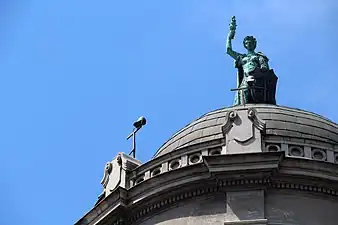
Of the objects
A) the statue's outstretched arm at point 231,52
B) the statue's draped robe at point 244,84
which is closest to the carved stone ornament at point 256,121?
the statue's draped robe at point 244,84

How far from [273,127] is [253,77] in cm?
404

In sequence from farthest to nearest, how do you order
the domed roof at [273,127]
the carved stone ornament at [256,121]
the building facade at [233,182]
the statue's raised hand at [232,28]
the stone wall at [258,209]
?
1. the statue's raised hand at [232,28]
2. the domed roof at [273,127]
3. the carved stone ornament at [256,121]
4. the building facade at [233,182]
5. the stone wall at [258,209]

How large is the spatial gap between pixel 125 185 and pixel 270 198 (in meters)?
4.99

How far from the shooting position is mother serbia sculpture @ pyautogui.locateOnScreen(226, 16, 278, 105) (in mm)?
40406

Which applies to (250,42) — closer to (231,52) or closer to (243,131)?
(231,52)

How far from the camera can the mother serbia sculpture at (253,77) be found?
40406mm

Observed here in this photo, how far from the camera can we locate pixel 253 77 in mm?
40750

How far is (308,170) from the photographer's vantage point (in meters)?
33.7

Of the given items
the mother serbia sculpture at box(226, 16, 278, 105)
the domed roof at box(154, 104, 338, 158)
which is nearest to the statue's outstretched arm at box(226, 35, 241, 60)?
the mother serbia sculpture at box(226, 16, 278, 105)

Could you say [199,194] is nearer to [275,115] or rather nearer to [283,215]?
[283,215]

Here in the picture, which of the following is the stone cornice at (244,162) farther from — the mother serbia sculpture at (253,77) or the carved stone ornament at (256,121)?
the mother serbia sculpture at (253,77)

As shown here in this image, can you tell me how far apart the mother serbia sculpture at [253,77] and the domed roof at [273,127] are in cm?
124

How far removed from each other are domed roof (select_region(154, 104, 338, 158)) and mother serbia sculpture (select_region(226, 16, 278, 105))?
4.08 feet

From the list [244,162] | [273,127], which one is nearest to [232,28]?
[273,127]
